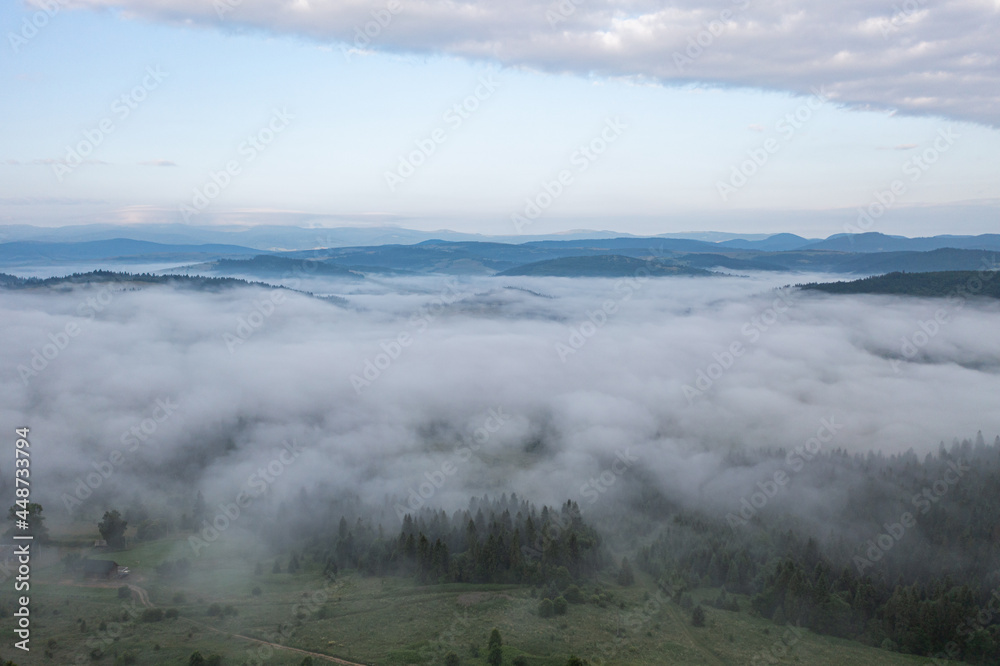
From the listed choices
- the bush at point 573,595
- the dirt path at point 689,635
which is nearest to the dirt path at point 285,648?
the bush at point 573,595

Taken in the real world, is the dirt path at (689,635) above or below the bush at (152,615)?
below

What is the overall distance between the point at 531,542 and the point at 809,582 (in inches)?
1835

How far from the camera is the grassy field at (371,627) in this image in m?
76.2

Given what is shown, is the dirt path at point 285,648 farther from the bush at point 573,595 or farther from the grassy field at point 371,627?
the bush at point 573,595

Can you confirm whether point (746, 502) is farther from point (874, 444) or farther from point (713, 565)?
point (874, 444)

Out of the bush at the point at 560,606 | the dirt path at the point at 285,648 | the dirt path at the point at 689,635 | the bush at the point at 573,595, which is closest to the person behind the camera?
the dirt path at the point at 285,648

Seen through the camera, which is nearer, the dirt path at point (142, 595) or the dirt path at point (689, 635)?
the dirt path at point (689, 635)

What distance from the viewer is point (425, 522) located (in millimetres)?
127125

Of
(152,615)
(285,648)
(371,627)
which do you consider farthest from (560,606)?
(152,615)

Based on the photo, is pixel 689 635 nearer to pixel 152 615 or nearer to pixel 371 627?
→ pixel 371 627

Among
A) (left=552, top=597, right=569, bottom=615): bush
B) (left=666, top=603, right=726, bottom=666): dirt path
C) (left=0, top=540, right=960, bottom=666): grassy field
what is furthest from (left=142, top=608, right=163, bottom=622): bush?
(left=666, top=603, right=726, bottom=666): dirt path

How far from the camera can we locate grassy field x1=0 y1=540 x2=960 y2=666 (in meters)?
76.2

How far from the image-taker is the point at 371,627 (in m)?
85.3

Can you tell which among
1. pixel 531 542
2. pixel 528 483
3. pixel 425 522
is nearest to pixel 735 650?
pixel 531 542
